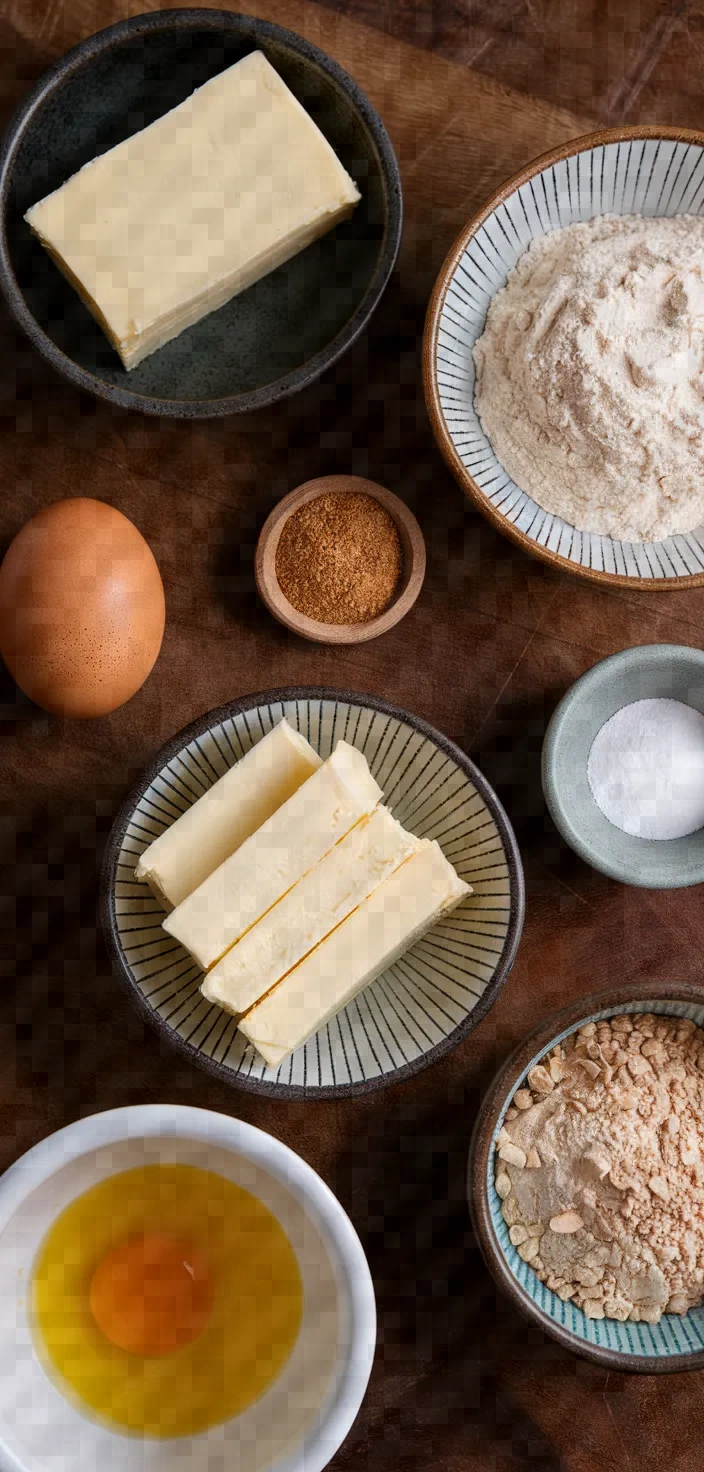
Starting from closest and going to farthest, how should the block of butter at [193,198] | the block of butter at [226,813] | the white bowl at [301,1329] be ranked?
the white bowl at [301,1329] → the block of butter at [226,813] → the block of butter at [193,198]

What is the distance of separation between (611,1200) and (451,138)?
1.33m

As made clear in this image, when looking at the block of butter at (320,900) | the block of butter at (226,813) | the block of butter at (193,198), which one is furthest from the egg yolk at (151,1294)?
the block of butter at (193,198)

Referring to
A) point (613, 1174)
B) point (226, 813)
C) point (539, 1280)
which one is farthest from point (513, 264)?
point (539, 1280)

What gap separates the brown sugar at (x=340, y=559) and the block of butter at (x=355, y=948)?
35 centimetres

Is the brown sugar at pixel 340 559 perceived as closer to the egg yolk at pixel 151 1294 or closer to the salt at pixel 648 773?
the salt at pixel 648 773

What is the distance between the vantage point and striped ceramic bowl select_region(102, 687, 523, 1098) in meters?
1.42

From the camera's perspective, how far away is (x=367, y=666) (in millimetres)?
1665

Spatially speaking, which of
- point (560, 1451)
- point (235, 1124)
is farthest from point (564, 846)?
point (560, 1451)

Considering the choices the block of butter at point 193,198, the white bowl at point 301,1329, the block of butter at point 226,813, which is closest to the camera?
the white bowl at point 301,1329

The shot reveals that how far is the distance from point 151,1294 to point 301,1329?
18 centimetres

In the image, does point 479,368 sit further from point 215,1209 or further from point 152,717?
point 215,1209

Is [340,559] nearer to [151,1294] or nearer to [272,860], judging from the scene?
[272,860]

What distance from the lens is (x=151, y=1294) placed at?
1.47 meters

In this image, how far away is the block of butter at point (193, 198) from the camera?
5.05 feet
